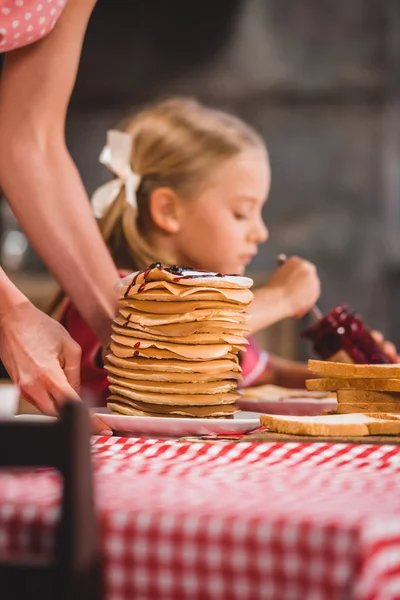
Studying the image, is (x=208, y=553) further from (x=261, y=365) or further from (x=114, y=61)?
(x=114, y=61)

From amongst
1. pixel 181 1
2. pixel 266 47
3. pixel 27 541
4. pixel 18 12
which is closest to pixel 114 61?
pixel 181 1

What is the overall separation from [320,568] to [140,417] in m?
0.68

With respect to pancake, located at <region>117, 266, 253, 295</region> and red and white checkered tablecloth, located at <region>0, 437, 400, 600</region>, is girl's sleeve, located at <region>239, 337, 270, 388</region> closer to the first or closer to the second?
pancake, located at <region>117, 266, 253, 295</region>

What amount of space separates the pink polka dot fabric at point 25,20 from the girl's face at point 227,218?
0.85m

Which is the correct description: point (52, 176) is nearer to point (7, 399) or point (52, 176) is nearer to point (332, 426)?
point (332, 426)

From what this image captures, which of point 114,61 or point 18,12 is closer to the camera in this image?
point 18,12

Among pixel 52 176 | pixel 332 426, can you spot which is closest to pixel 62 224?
pixel 52 176

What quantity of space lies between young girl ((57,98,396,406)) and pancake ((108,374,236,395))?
1062 mm

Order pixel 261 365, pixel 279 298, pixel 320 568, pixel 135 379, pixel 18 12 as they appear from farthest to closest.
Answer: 1. pixel 261 365
2. pixel 279 298
3. pixel 18 12
4. pixel 135 379
5. pixel 320 568

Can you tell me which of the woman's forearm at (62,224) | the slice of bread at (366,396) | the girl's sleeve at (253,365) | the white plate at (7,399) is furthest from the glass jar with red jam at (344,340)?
the white plate at (7,399)

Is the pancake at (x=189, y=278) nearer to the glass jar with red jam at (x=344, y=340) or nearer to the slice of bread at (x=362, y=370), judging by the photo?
the slice of bread at (x=362, y=370)

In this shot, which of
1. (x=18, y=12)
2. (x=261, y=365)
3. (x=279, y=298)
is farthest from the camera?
(x=261, y=365)

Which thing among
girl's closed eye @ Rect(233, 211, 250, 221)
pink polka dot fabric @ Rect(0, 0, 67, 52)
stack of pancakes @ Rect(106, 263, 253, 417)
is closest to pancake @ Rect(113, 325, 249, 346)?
stack of pancakes @ Rect(106, 263, 253, 417)

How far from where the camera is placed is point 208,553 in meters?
0.81
